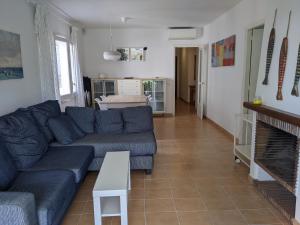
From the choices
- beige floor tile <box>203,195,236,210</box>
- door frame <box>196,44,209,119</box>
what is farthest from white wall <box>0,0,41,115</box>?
door frame <box>196,44,209,119</box>

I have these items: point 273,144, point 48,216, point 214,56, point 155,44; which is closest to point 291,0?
point 273,144

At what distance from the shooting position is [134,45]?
680 centimetres

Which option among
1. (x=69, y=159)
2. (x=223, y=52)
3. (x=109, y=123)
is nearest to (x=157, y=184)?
(x=69, y=159)

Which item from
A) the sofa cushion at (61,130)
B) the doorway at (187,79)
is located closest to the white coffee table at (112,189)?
the sofa cushion at (61,130)

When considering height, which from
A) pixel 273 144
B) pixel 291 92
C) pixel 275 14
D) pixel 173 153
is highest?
pixel 275 14

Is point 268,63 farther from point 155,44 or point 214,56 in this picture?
point 155,44

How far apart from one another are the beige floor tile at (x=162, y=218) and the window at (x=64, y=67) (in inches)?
140

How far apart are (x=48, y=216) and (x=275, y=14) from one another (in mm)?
2778

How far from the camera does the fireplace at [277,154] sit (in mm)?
2068

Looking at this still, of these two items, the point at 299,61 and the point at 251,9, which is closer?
the point at 299,61

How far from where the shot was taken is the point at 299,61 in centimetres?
210

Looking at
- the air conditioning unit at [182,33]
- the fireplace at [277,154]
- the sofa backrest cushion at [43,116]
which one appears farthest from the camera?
the air conditioning unit at [182,33]

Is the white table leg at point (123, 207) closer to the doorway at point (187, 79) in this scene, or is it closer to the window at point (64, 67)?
the window at point (64, 67)

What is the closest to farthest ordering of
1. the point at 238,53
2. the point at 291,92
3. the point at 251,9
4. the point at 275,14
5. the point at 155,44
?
the point at 291,92
the point at 275,14
the point at 251,9
the point at 238,53
the point at 155,44
